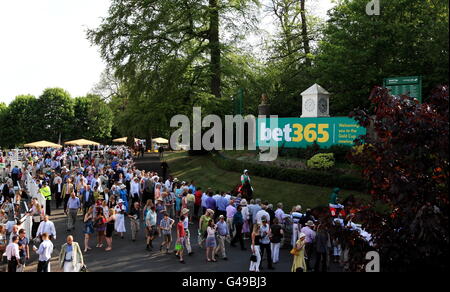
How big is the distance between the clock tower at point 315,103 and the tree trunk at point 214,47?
1030cm

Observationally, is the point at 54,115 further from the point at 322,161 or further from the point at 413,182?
the point at 413,182

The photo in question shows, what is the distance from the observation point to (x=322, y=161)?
2048 centimetres

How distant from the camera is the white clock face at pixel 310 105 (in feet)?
79.4

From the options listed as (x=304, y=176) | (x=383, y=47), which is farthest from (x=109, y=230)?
(x=383, y=47)

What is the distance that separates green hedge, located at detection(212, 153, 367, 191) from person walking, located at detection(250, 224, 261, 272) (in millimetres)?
6046

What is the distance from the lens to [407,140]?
607cm

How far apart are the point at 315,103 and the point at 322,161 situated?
4727 mm

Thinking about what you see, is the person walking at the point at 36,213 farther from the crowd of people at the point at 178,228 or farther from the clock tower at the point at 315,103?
the clock tower at the point at 315,103

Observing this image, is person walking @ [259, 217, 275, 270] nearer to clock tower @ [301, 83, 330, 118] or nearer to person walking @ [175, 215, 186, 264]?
person walking @ [175, 215, 186, 264]

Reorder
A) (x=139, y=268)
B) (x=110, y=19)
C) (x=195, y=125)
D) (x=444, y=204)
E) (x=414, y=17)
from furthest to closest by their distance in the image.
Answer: (x=110, y=19) < (x=195, y=125) < (x=414, y=17) < (x=139, y=268) < (x=444, y=204)

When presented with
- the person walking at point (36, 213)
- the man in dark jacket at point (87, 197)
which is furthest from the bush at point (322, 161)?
the person walking at point (36, 213)
